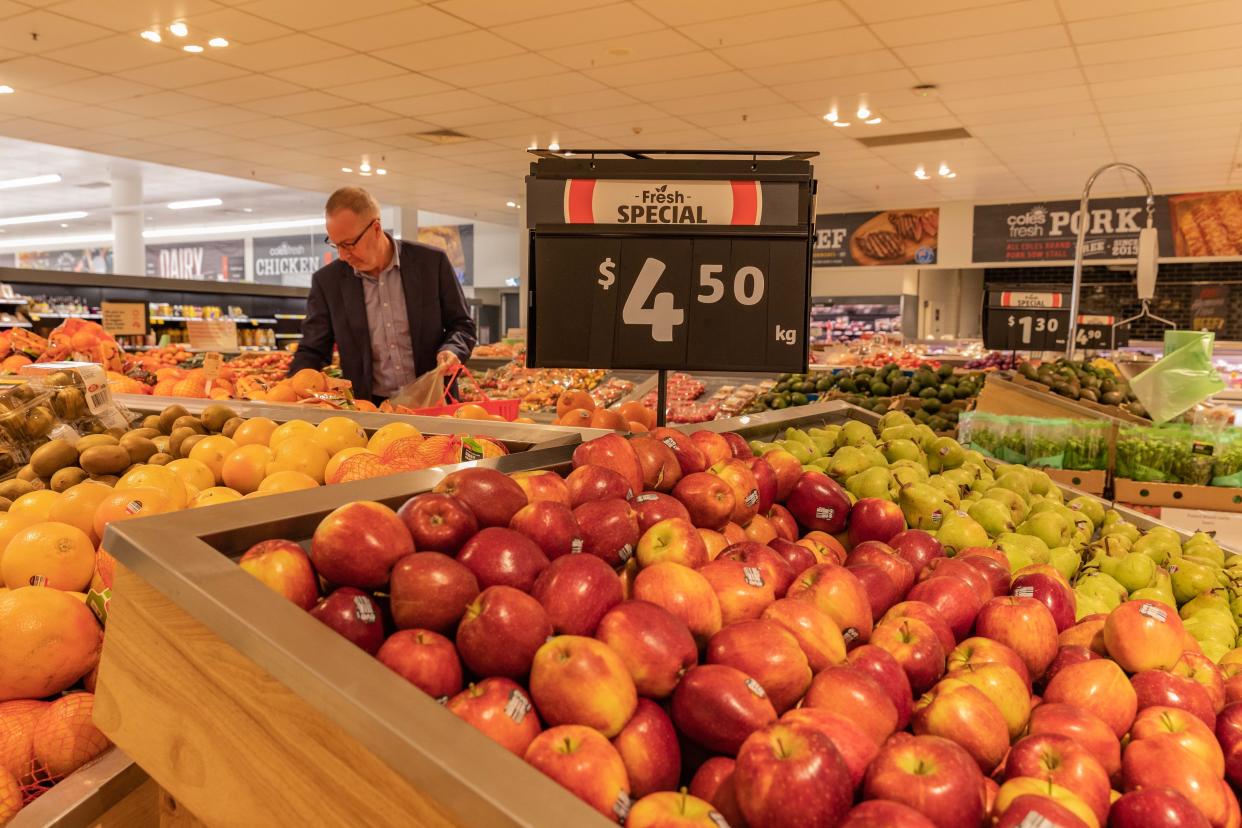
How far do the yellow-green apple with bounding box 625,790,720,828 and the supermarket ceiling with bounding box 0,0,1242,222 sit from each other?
17.7ft

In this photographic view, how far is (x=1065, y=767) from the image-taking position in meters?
0.90

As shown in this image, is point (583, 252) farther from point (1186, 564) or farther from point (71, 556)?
point (1186, 564)

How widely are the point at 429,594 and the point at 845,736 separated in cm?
47

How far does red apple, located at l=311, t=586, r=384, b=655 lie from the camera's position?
97cm

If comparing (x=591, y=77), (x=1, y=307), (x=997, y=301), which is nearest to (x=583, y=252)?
(x=997, y=301)

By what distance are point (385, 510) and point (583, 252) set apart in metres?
1.12

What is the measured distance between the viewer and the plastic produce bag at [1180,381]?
417 centimetres

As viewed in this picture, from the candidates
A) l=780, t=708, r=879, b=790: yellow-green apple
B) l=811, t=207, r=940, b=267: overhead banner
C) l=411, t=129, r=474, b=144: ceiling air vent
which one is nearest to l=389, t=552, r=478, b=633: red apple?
l=780, t=708, r=879, b=790: yellow-green apple

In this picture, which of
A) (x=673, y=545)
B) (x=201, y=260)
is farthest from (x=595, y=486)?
(x=201, y=260)

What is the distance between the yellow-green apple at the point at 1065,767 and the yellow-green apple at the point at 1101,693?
0.19 meters

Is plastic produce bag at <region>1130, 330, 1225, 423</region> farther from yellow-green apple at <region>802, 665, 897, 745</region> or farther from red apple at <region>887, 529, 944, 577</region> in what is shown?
yellow-green apple at <region>802, 665, 897, 745</region>

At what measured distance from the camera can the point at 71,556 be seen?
4.99 feet

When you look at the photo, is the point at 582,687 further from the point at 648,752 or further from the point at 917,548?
the point at 917,548

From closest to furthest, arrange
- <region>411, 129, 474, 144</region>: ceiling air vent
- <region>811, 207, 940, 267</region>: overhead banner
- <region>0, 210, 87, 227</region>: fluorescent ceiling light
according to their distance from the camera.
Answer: <region>411, 129, 474, 144</region>: ceiling air vent
<region>811, 207, 940, 267</region>: overhead banner
<region>0, 210, 87, 227</region>: fluorescent ceiling light
